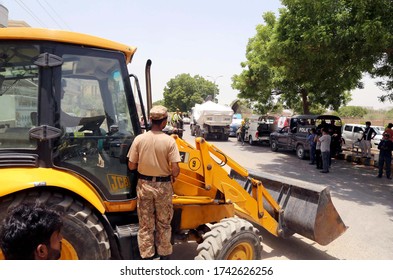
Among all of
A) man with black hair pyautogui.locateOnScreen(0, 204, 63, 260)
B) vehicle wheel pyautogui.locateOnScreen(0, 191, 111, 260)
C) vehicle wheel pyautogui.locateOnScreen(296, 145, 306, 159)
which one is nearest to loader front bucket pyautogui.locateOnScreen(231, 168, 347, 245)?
vehicle wheel pyautogui.locateOnScreen(0, 191, 111, 260)

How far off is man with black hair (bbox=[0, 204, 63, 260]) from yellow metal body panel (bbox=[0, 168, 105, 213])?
41.3 inches

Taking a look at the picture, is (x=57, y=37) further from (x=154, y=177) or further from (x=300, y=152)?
(x=300, y=152)

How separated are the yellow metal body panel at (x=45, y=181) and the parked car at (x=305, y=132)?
12322mm

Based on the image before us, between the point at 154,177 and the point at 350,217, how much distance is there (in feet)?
17.0

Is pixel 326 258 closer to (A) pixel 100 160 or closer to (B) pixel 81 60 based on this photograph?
(A) pixel 100 160

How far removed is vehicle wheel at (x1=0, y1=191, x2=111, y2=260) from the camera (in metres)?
2.67

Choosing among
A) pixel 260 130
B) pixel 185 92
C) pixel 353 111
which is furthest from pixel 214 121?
pixel 185 92

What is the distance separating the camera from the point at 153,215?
3.05m

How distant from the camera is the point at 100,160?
3137 mm

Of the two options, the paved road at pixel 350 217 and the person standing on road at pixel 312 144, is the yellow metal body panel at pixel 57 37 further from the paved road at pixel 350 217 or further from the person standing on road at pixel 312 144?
the person standing on road at pixel 312 144

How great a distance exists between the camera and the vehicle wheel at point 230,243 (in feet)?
10.6

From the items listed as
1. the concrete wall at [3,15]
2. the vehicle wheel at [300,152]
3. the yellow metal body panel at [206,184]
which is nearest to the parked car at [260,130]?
the vehicle wheel at [300,152]

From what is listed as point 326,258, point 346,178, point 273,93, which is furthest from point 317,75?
point 273,93

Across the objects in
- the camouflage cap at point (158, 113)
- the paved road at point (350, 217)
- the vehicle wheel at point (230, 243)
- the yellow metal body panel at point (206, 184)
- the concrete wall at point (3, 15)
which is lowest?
the paved road at point (350, 217)
